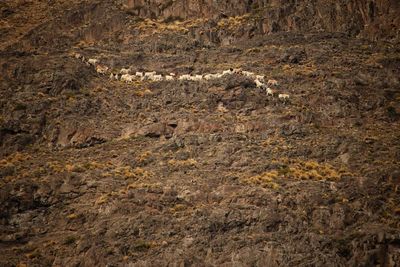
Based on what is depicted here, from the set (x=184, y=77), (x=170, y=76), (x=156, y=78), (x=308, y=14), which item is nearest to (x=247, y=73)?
(x=184, y=77)

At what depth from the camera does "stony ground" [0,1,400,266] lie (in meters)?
33.1

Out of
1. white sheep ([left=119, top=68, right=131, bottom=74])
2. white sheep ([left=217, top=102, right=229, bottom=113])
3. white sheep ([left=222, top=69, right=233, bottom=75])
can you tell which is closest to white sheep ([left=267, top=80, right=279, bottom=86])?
white sheep ([left=222, top=69, right=233, bottom=75])

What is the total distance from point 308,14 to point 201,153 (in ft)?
64.9

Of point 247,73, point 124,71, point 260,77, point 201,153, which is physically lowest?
point 201,153

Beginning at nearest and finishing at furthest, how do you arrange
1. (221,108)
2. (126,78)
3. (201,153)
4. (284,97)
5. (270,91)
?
(201,153)
(221,108)
(284,97)
(270,91)
(126,78)

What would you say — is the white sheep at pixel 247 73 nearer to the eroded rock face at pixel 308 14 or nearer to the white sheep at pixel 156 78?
the white sheep at pixel 156 78

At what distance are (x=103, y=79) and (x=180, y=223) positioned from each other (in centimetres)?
1783

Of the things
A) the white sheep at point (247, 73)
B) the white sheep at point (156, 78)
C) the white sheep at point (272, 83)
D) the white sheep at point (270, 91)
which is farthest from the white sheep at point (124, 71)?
the white sheep at point (270, 91)

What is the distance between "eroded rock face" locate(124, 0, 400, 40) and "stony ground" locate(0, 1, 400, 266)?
1.50 metres

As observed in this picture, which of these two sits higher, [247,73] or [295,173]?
[247,73]

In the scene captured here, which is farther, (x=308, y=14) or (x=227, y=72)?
(x=308, y=14)

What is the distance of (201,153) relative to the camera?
40094mm

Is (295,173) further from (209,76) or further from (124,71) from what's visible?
(124,71)

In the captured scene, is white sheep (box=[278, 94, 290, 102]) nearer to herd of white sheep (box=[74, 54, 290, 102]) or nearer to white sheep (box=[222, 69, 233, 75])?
herd of white sheep (box=[74, 54, 290, 102])
